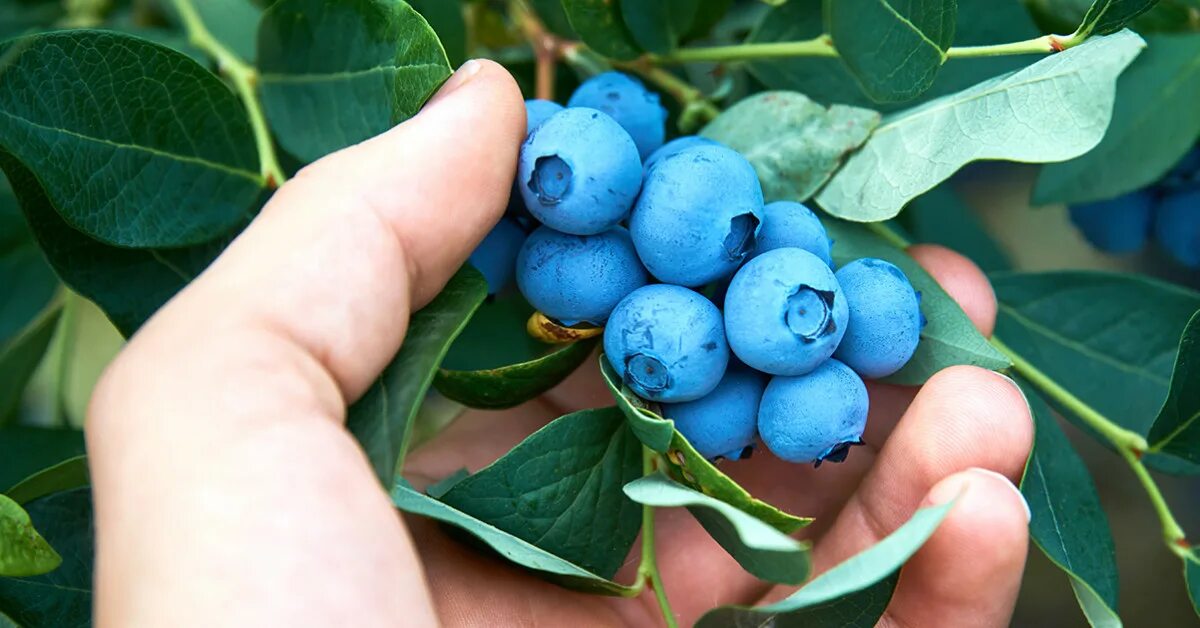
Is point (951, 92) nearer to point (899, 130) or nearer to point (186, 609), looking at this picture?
point (899, 130)

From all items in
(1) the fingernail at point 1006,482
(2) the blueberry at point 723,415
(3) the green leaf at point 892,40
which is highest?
(3) the green leaf at point 892,40

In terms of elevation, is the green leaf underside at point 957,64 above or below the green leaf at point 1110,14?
below

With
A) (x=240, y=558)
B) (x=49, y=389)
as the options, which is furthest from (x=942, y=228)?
(x=49, y=389)

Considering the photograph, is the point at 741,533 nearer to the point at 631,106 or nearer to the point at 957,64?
the point at 631,106

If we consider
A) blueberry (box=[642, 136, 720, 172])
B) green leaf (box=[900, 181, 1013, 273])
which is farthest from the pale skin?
green leaf (box=[900, 181, 1013, 273])

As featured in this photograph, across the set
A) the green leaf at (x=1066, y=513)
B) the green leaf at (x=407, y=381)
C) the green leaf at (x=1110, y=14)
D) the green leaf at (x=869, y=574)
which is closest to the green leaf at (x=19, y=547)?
the green leaf at (x=407, y=381)

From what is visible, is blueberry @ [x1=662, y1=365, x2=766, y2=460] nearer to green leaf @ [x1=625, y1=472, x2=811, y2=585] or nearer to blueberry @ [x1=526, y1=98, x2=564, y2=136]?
green leaf @ [x1=625, y1=472, x2=811, y2=585]

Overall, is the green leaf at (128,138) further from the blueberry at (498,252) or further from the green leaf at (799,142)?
the green leaf at (799,142)

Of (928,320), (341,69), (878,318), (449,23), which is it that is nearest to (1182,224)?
(928,320)
